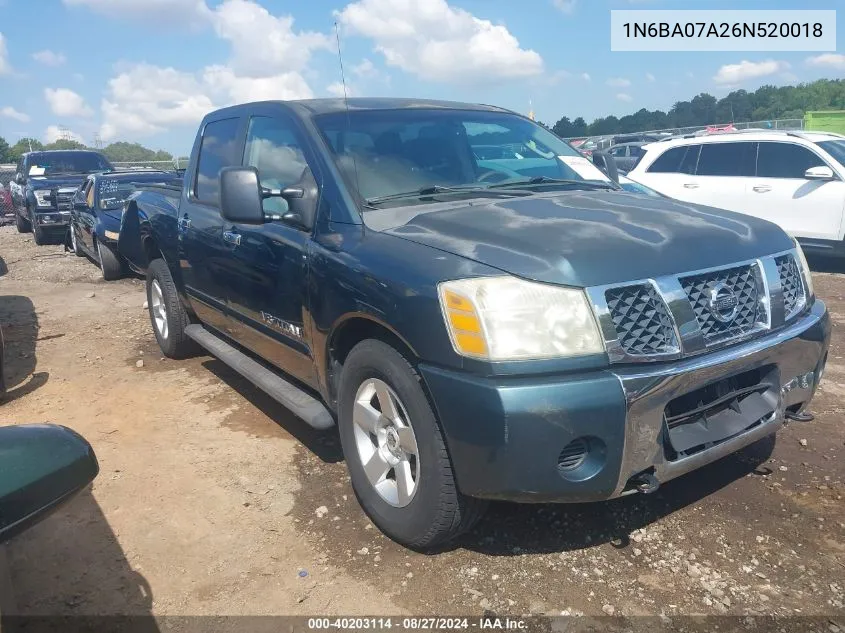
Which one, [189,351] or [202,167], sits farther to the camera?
[189,351]

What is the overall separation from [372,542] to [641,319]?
1.51 metres

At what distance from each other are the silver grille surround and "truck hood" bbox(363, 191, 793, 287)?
0.13ft

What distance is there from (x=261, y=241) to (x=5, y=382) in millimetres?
3059

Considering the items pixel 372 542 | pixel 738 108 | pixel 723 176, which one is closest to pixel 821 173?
pixel 723 176

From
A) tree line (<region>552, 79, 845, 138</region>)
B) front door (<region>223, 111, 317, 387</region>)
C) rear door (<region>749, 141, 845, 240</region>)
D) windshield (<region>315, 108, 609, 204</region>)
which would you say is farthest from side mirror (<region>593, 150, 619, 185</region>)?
tree line (<region>552, 79, 845, 138</region>)

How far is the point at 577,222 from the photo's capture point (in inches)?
111

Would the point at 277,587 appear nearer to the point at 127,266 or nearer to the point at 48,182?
the point at 127,266

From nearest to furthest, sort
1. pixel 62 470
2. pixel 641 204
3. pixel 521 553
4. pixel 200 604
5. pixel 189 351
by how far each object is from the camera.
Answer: pixel 62 470
pixel 200 604
pixel 521 553
pixel 641 204
pixel 189 351

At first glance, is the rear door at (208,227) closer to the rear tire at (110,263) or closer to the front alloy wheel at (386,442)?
the front alloy wheel at (386,442)

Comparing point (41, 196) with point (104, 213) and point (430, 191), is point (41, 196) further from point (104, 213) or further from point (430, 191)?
point (430, 191)

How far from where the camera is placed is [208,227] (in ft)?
14.3

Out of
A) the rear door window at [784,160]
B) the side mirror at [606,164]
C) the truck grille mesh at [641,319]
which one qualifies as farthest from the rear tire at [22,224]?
the truck grille mesh at [641,319]

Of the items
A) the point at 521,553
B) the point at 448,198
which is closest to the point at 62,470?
the point at 521,553

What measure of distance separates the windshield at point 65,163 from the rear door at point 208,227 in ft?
38.8
